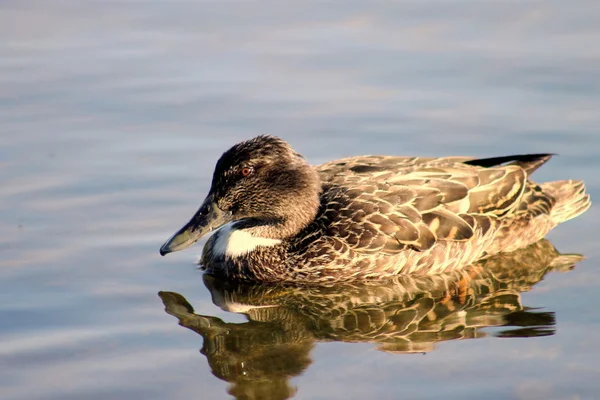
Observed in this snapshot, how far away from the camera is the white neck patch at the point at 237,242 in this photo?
9945 millimetres

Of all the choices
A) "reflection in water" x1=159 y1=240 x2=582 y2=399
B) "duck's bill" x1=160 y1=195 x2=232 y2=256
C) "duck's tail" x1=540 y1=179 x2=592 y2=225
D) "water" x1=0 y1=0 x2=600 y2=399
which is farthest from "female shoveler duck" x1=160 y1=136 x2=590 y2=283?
"duck's tail" x1=540 y1=179 x2=592 y2=225

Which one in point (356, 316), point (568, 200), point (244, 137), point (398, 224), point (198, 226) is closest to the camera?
point (356, 316)

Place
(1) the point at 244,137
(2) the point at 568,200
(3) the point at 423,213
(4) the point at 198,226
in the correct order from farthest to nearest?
1. (1) the point at 244,137
2. (2) the point at 568,200
3. (3) the point at 423,213
4. (4) the point at 198,226

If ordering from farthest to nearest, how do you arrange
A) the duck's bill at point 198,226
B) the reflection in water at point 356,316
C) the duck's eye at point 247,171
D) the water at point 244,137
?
the duck's eye at point 247,171 → the duck's bill at point 198,226 → the reflection in water at point 356,316 → the water at point 244,137

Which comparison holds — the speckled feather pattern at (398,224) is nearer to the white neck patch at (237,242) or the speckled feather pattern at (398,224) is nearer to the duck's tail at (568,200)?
the white neck patch at (237,242)

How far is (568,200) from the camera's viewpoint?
10.6m

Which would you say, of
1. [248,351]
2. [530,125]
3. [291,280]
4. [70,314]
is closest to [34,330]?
[70,314]

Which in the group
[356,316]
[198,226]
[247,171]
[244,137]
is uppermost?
[244,137]

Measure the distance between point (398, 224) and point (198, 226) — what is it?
172cm

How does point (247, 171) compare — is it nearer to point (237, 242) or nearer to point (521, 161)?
point (237, 242)

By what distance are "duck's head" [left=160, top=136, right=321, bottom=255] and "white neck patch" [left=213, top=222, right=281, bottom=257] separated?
0.10 m

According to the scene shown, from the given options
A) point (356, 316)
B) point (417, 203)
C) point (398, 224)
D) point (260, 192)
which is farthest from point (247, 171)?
point (356, 316)

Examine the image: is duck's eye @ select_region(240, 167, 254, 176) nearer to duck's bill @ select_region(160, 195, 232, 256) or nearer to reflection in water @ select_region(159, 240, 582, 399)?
duck's bill @ select_region(160, 195, 232, 256)

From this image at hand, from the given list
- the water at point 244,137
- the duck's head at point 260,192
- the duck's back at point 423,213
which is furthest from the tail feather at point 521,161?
the duck's head at point 260,192
